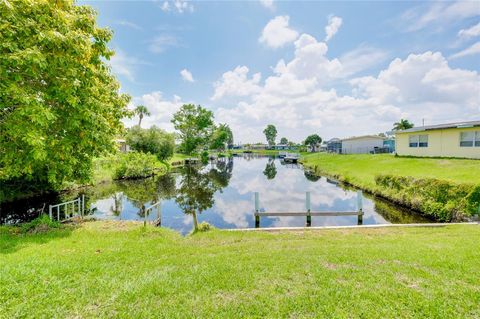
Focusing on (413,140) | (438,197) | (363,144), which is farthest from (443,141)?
(363,144)

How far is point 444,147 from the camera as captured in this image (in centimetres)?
2253

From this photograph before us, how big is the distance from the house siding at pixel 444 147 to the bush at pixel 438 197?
34.8ft

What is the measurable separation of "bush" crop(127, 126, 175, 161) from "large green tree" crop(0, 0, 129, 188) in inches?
1283

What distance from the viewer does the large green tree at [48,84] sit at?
6.34 m

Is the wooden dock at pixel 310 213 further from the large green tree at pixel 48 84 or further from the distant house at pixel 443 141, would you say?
the distant house at pixel 443 141

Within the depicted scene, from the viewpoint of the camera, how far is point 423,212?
12.5 meters

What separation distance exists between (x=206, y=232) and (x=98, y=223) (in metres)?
4.96

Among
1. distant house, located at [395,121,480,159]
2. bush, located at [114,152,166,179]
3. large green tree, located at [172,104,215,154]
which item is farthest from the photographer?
large green tree, located at [172,104,215,154]

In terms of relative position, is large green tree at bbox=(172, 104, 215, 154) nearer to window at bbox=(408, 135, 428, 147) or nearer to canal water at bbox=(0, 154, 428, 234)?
canal water at bbox=(0, 154, 428, 234)

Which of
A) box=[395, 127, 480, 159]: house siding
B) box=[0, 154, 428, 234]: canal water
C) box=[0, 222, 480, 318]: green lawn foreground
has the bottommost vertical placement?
box=[0, 154, 428, 234]: canal water

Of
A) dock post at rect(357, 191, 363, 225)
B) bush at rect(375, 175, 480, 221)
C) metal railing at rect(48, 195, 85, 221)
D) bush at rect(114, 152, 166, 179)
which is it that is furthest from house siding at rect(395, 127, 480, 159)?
bush at rect(114, 152, 166, 179)

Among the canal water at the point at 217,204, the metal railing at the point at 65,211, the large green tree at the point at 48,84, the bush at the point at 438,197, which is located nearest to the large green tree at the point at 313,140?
the canal water at the point at 217,204

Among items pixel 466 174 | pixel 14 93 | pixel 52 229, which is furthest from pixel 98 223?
pixel 466 174

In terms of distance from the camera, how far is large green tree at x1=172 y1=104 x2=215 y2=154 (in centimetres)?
6894
